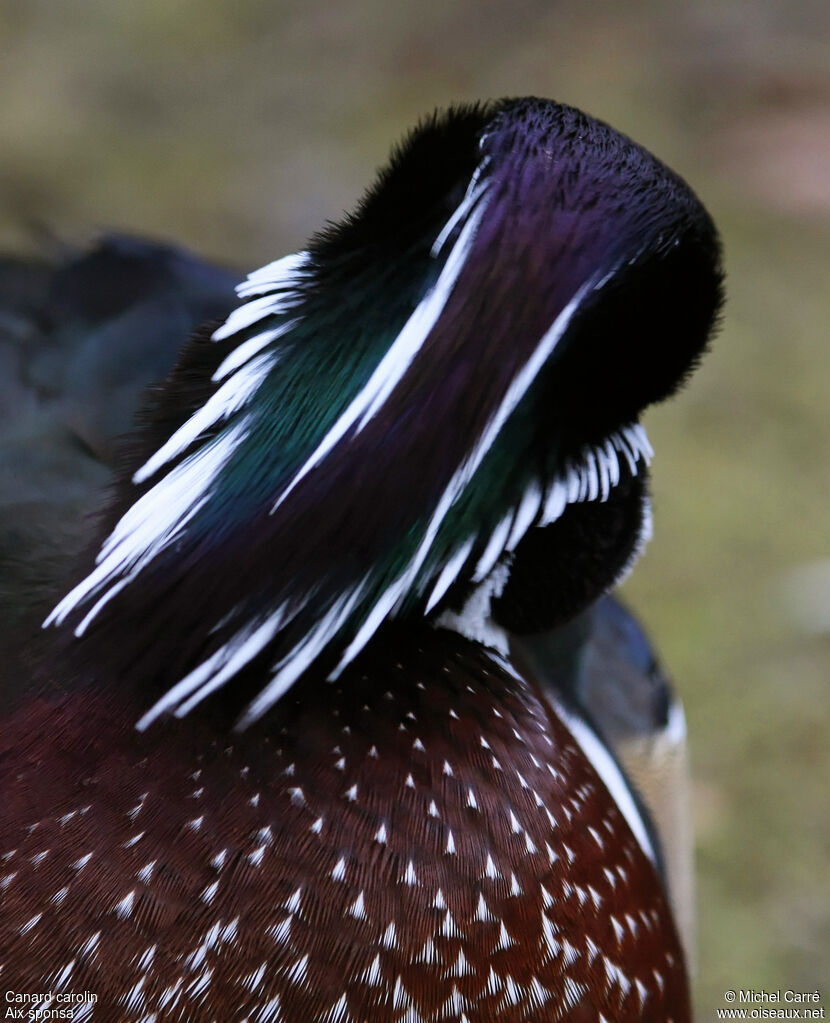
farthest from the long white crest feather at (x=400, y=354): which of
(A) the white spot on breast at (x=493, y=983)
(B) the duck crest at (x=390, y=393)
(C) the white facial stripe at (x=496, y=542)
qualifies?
(A) the white spot on breast at (x=493, y=983)

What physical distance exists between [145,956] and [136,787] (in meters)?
0.10

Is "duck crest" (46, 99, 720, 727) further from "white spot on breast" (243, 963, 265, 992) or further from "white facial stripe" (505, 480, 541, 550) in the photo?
"white spot on breast" (243, 963, 265, 992)

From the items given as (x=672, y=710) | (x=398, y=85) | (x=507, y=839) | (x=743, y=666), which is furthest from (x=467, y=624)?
(x=398, y=85)

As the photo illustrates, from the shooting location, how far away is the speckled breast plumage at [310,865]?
2.57 feet

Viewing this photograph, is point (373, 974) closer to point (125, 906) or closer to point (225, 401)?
point (125, 906)

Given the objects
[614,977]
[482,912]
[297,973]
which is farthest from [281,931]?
[614,977]

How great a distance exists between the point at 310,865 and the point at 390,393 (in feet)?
1.03

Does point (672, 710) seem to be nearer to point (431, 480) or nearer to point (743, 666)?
point (743, 666)

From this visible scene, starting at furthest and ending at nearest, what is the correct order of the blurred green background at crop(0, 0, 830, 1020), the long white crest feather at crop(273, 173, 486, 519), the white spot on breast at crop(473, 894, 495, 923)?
the blurred green background at crop(0, 0, 830, 1020) → the white spot on breast at crop(473, 894, 495, 923) → the long white crest feather at crop(273, 173, 486, 519)

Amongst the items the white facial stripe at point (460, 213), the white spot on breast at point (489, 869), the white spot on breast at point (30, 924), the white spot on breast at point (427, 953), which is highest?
the white facial stripe at point (460, 213)

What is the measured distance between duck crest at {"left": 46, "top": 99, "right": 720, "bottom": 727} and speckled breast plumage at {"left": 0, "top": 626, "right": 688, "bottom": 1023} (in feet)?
0.17

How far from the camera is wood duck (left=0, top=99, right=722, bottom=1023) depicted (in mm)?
747

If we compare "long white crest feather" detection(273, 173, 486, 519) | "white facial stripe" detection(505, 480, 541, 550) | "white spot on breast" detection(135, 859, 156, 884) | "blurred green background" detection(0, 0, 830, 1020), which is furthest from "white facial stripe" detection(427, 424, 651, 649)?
"blurred green background" detection(0, 0, 830, 1020)

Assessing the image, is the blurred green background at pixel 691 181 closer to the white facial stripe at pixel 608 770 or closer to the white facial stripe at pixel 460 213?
the white facial stripe at pixel 608 770
